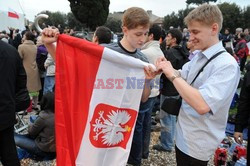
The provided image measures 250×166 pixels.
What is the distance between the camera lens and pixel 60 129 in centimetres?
186

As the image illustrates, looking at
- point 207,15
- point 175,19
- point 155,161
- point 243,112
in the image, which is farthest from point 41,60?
point 175,19

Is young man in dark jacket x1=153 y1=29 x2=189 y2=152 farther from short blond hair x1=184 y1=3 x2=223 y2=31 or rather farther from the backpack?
the backpack

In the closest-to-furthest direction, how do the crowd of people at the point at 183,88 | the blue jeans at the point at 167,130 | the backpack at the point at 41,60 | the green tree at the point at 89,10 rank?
1. the crowd of people at the point at 183,88
2. the blue jeans at the point at 167,130
3. the backpack at the point at 41,60
4. the green tree at the point at 89,10

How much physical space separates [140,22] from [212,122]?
1.01 metres

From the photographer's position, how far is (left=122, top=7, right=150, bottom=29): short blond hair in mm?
2123

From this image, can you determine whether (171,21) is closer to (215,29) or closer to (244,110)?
(244,110)

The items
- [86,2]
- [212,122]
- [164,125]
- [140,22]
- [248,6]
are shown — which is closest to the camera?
[212,122]

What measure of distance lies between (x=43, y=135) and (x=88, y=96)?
74.4 inches

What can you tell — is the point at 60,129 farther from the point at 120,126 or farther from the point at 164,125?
the point at 164,125

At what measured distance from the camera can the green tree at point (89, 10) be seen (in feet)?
107

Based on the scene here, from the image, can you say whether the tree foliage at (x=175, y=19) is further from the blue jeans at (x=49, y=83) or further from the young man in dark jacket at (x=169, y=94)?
the young man in dark jacket at (x=169, y=94)

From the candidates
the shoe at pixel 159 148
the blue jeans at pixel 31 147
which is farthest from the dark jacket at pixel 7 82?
the shoe at pixel 159 148

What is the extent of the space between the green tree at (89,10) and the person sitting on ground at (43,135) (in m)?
30.8

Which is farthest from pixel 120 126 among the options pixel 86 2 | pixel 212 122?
pixel 86 2
